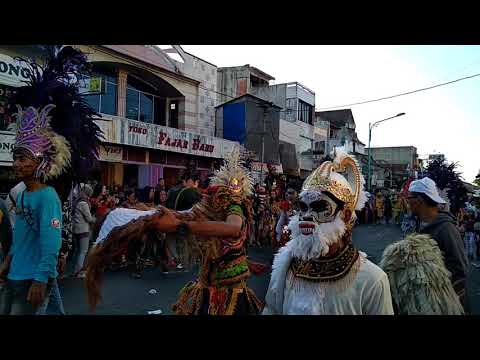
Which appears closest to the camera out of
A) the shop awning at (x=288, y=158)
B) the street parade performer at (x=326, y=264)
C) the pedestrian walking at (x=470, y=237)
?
the street parade performer at (x=326, y=264)

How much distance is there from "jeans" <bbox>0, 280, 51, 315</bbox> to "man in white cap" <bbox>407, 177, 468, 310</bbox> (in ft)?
9.37

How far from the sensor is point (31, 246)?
317 centimetres

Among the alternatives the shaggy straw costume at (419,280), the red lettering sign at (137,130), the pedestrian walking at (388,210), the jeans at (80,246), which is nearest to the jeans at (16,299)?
the shaggy straw costume at (419,280)

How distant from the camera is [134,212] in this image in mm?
2207

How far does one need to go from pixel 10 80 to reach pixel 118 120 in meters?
4.49

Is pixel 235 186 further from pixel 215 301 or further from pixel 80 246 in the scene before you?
pixel 80 246

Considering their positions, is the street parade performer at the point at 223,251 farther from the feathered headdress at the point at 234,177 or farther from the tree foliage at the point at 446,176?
the tree foliage at the point at 446,176

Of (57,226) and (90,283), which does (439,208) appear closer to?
(90,283)

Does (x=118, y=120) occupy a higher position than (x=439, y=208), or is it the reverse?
(x=118, y=120)

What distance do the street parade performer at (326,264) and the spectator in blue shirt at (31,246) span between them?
5.36 feet

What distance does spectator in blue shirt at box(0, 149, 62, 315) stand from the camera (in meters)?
3.03

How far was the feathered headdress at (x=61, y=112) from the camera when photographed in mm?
3459
